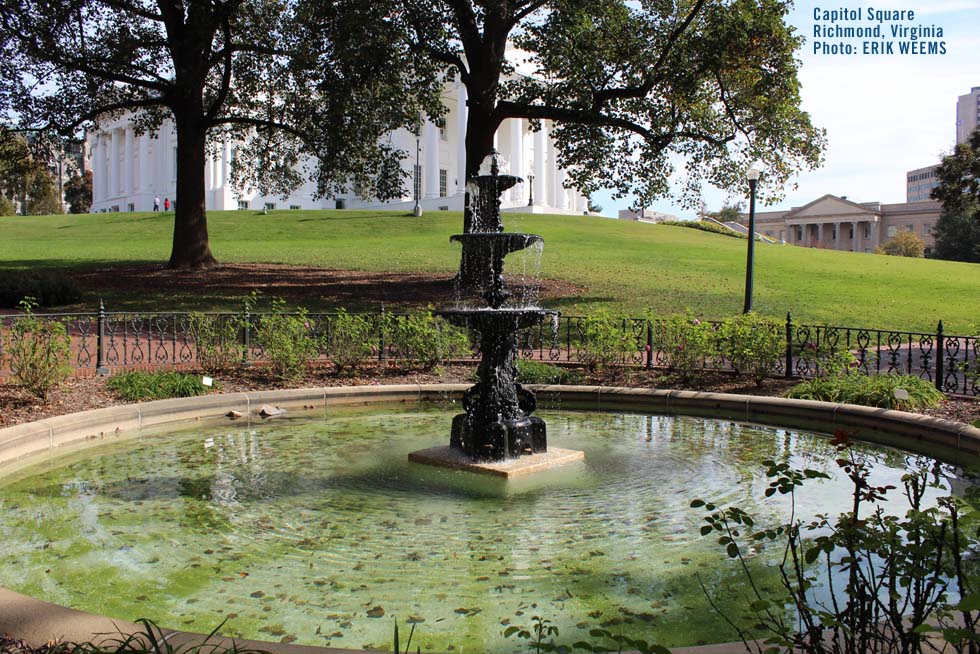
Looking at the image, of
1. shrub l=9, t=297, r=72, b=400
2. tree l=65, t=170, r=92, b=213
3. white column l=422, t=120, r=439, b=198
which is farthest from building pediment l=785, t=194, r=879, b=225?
shrub l=9, t=297, r=72, b=400

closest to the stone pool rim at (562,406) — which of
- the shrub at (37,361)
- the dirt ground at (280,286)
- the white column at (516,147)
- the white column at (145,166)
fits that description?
the shrub at (37,361)

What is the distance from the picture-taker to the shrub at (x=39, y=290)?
19453 millimetres

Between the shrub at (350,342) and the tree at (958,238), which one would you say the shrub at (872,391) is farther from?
the tree at (958,238)

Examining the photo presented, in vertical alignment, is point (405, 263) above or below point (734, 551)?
above

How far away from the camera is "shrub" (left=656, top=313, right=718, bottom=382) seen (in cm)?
1252

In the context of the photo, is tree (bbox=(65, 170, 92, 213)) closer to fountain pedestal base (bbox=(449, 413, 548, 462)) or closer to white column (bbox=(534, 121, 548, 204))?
white column (bbox=(534, 121, 548, 204))

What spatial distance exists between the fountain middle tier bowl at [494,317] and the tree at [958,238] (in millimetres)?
79639

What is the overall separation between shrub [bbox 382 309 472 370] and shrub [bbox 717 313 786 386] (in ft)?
13.9

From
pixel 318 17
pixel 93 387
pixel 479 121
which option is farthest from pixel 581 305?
pixel 93 387

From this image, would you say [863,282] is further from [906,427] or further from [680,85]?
[906,427]

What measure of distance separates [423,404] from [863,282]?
24479 mm

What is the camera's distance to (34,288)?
63.8 feet

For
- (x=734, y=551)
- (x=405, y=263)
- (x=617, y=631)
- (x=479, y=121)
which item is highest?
(x=479, y=121)

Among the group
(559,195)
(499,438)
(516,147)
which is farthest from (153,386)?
(559,195)
